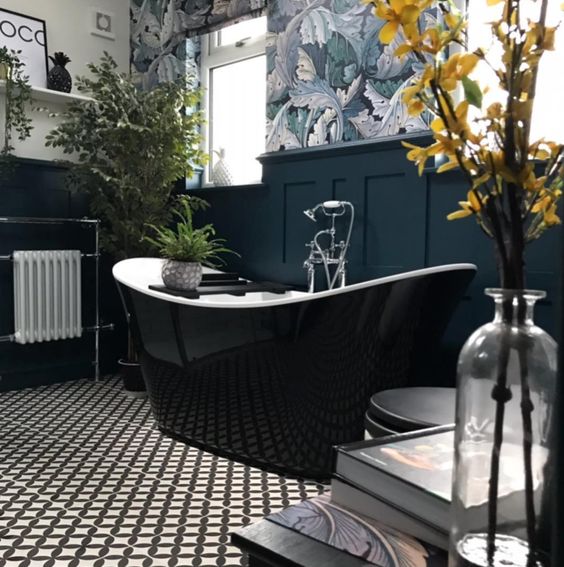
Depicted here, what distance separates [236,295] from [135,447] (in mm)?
965

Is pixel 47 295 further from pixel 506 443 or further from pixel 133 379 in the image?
pixel 506 443

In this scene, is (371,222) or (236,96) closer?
(371,222)

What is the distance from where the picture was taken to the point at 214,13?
4.00 m

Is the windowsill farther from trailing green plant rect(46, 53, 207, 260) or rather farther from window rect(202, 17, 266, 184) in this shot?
trailing green plant rect(46, 53, 207, 260)

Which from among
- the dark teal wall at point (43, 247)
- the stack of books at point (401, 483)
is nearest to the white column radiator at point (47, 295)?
the dark teal wall at point (43, 247)

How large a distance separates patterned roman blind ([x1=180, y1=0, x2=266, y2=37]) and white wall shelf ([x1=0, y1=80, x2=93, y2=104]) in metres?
0.79

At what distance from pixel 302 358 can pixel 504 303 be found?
5.68ft

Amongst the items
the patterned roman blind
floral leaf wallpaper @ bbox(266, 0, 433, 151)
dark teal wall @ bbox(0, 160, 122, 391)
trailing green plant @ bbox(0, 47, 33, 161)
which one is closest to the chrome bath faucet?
floral leaf wallpaper @ bbox(266, 0, 433, 151)

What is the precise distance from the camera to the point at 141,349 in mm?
2988

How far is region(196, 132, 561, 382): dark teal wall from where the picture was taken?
2752 mm

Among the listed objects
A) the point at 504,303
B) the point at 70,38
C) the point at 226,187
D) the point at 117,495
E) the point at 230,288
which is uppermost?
the point at 70,38

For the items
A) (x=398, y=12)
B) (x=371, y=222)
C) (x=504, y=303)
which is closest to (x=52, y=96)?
(x=371, y=222)

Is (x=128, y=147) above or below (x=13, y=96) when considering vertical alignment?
below

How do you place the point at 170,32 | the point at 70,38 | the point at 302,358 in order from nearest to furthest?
the point at 302,358 → the point at 70,38 → the point at 170,32
